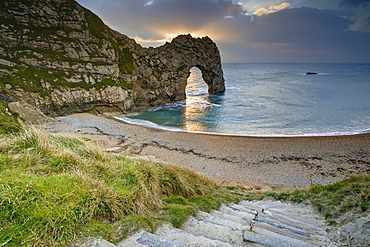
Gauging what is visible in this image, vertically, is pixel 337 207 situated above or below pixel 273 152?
above

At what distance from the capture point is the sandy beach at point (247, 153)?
14.9m

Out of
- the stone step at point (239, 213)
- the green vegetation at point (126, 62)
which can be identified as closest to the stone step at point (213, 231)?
the stone step at point (239, 213)

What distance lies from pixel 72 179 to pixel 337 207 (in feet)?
22.2

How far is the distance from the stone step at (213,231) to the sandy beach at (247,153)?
7775mm

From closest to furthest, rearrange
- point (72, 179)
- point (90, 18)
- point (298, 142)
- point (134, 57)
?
1. point (72, 179)
2. point (298, 142)
3. point (90, 18)
4. point (134, 57)

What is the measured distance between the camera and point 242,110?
38.9 metres

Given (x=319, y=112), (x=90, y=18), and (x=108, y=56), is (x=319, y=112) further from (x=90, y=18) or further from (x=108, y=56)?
(x=90, y=18)

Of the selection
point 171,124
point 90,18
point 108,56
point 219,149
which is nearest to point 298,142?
point 219,149

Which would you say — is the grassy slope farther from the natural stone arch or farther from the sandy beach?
the natural stone arch

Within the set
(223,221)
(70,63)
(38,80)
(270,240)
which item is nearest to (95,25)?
(70,63)

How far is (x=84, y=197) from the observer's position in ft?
11.9

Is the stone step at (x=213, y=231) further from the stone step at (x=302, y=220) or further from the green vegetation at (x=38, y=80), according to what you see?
the green vegetation at (x=38, y=80)

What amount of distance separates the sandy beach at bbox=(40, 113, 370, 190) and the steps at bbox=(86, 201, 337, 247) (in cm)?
714

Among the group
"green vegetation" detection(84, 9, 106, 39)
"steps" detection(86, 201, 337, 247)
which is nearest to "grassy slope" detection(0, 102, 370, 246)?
"steps" detection(86, 201, 337, 247)
